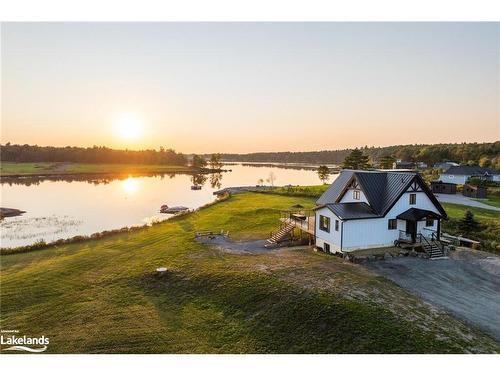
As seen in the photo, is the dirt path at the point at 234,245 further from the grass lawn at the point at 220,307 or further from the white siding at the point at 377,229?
the white siding at the point at 377,229

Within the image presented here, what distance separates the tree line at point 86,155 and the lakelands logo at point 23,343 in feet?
457

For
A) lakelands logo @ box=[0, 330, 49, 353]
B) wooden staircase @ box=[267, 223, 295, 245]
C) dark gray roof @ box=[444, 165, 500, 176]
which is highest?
dark gray roof @ box=[444, 165, 500, 176]

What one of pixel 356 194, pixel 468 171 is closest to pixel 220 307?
pixel 356 194

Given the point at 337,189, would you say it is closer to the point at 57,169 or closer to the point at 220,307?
the point at 220,307

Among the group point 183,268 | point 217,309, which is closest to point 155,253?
point 183,268

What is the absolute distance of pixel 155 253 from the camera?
1057 inches

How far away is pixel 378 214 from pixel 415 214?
9.24 ft

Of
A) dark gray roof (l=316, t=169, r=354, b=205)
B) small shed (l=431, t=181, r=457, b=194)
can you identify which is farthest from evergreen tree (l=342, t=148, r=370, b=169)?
dark gray roof (l=316, t=169, r=354, b=205)

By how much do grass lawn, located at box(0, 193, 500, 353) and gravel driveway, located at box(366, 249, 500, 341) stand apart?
3.37ft

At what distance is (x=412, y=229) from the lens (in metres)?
24.9

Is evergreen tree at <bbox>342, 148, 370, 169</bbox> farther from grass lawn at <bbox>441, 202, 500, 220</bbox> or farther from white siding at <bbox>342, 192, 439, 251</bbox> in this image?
white siding at <bbox>342, 192, 439, 251</bbox>

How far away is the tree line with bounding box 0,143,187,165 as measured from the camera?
140m

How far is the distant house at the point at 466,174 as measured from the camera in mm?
70688

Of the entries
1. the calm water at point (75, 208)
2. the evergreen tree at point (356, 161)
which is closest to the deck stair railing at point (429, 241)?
the calm water at point (75, 208)
